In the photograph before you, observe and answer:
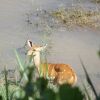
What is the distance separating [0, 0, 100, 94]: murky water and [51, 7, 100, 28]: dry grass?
28cm

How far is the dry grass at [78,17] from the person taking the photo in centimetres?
1148

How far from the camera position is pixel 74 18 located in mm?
11734

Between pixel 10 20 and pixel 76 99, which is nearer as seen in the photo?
pixel 76 99

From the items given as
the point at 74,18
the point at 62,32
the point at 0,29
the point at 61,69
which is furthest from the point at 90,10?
the point at 61,69

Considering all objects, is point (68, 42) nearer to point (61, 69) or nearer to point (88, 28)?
point (88, 28)

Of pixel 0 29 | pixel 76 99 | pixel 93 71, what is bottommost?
pixel 93 71

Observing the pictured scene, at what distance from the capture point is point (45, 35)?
26.7 ft

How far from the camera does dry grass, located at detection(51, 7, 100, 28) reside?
1148cm

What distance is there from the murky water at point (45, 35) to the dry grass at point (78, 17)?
11.2 inches

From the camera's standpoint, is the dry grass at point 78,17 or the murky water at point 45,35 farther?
the dry grass at point 78,17

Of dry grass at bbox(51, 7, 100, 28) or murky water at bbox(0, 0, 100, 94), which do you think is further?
dry grass at bbox(51, 7, 100, 28)

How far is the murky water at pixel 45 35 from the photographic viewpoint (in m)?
8.91

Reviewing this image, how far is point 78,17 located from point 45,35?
3764mm

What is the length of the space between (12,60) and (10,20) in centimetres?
284
